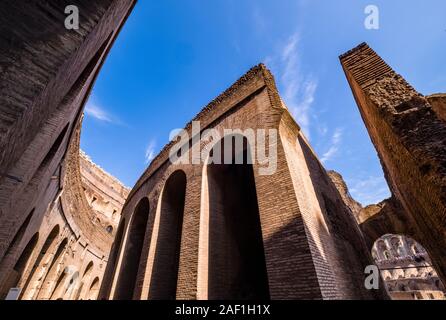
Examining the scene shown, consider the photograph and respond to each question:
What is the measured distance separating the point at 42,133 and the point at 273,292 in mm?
5571

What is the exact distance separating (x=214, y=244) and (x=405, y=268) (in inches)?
976

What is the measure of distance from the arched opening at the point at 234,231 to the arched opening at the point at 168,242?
181 cm

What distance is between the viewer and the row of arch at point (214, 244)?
5.37m

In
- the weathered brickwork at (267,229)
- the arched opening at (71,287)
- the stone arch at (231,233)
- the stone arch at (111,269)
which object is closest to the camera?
the weathered brickwork at (267,229)

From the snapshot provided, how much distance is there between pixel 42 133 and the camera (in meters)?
4.68

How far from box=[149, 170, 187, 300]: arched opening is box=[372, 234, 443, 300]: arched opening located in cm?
1926

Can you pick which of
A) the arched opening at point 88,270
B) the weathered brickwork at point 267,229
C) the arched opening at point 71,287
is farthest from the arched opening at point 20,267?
the arched opening at point 88,270

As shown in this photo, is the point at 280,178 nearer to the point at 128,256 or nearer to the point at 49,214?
the point at 128,256

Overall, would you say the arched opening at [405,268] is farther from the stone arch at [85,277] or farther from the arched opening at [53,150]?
the stone arch at [85,277]

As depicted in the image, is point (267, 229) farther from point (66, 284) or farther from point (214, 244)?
point (66, 284)

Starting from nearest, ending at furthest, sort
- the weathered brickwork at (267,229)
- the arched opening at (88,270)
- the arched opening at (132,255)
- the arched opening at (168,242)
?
the weathered brickwork at (267,229), the arched opening at (168,242), the arched opening at (132,255), the arched opening at (88,270)

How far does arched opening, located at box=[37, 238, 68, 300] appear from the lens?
1147 centimetres

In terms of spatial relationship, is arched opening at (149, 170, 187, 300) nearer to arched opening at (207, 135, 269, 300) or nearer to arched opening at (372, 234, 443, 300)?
arched opening at (207, 135, 269, 300)
